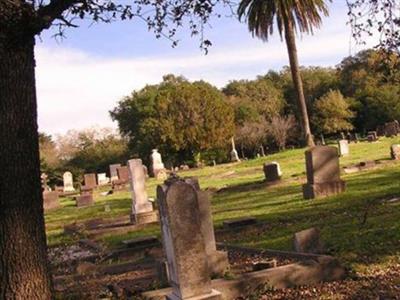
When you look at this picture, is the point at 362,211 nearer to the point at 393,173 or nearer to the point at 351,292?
the point at 351,292

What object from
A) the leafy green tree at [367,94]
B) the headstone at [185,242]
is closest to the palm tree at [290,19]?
the headstone at [185,242]

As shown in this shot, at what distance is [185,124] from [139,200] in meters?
36.2

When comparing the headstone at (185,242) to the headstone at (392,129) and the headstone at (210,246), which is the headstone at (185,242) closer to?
the headstone at (210,246)

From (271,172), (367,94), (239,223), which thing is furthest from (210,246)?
(367,94)

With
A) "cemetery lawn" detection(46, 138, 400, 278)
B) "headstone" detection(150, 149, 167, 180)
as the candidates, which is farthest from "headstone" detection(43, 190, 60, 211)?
"headstone" detection(150, 149, 167, 180)

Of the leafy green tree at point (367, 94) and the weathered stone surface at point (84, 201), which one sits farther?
the leafy green tree at point (367, 94)

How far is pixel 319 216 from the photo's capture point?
12.5 m

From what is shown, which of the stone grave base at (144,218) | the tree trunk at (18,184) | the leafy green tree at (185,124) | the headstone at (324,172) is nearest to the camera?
the tree trunk at (18,184)

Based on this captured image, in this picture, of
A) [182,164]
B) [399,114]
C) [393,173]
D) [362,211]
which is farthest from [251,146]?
[362,211]

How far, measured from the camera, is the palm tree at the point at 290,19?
26.2 metres

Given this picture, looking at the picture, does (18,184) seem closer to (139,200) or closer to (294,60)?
(139,200)

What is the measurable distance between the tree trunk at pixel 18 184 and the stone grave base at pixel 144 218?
1150cm

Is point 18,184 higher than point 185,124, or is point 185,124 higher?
point 185,124

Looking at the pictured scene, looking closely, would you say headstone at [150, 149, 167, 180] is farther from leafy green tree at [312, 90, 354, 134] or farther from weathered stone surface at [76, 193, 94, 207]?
leafy green tree at [312, 90, 354, 134]
